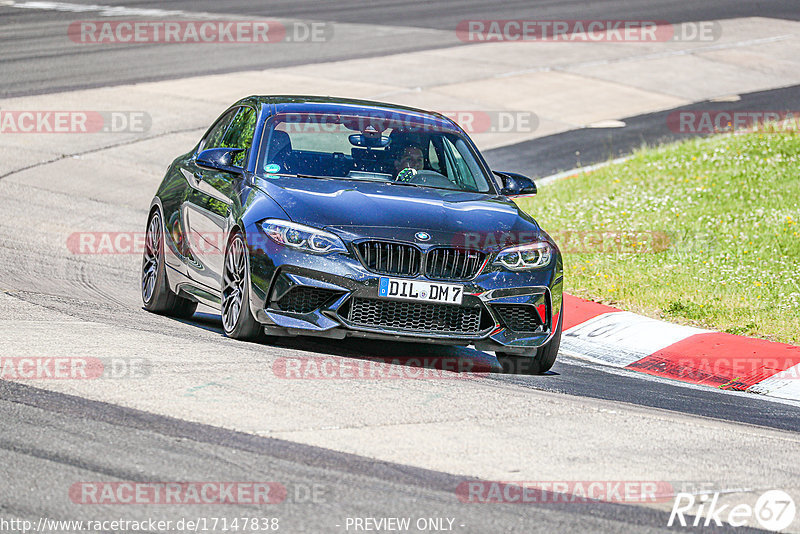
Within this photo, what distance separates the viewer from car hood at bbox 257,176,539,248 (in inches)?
306

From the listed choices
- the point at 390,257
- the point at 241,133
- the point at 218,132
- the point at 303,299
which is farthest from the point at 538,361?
the point at 218,132

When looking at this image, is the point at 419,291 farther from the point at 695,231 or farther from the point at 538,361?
the point at 695,231

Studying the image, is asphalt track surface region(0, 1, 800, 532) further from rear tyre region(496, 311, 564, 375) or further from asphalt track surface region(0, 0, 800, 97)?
asphalt track surface region(0, 0, 800, 97)

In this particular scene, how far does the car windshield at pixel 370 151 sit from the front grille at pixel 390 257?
110cm

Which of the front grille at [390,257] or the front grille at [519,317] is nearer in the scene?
the front grille at [390,257]

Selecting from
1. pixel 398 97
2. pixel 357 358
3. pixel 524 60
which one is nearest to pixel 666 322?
pixel 357 358

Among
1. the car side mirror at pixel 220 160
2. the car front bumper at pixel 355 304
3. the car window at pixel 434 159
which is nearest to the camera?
the car front bumper at pixel 355 304

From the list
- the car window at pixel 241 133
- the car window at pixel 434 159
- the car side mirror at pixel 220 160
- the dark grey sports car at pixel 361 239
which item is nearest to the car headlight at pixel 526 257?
the dark grey sports car at pixel 361 239

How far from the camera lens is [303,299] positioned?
304 inches

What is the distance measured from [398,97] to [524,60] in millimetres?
5231

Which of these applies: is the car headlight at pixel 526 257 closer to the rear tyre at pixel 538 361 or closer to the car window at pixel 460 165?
the rear tyre at pixel 538 361

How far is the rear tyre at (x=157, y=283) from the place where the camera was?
381 inches

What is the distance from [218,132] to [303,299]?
282cm

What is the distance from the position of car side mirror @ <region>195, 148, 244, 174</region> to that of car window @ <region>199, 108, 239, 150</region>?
100 cm
